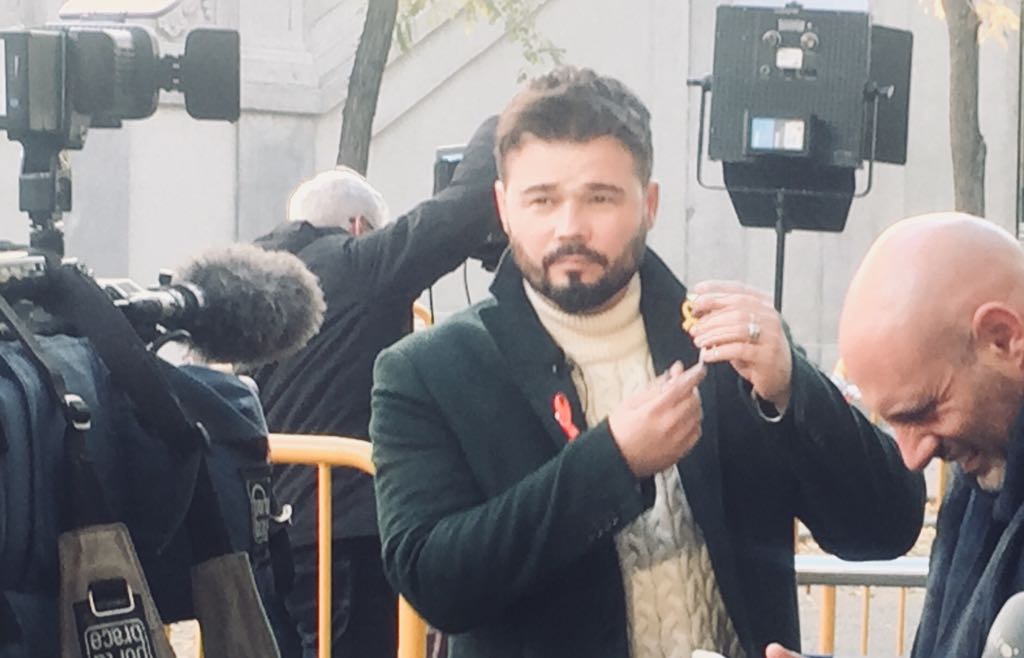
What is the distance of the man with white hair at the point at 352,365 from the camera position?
424 centimetres

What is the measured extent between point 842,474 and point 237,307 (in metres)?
0.87

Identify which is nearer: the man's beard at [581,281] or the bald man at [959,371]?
the bald man at [959,371]

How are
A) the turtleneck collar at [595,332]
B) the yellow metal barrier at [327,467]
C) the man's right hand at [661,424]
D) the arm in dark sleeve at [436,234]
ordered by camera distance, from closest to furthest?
the man's right hand at [661,424]
the turtleneck collar at [595,332]
the yellow metal barrier at [327,467]
the arm in dark sleeve at [436,234]

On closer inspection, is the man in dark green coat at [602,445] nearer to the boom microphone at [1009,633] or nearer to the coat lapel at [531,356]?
the coat lapel at [531,356]

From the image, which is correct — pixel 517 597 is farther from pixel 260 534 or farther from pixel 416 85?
pixel 416 85

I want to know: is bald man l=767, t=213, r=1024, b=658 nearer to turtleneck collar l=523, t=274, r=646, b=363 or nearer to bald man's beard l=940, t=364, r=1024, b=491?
bald man's beard l=940, t=364, r=1024, b=491

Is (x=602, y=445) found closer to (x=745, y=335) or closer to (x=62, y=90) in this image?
(x=745, y=335)

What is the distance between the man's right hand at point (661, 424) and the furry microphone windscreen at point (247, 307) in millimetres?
437

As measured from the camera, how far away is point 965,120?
9328 millimetres

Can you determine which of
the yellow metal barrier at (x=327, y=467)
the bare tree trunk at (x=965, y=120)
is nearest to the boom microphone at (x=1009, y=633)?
the yellow metal barrier at (x=327, y=467)

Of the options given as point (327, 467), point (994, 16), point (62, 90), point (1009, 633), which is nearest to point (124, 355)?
point (62, 90)

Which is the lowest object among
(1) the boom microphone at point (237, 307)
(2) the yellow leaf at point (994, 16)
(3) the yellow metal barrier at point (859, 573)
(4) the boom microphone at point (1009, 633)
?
(3) the yellow metal barrier at point (859, 573)

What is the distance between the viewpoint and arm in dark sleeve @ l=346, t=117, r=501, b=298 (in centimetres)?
398

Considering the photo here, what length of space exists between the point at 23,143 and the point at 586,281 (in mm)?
785
